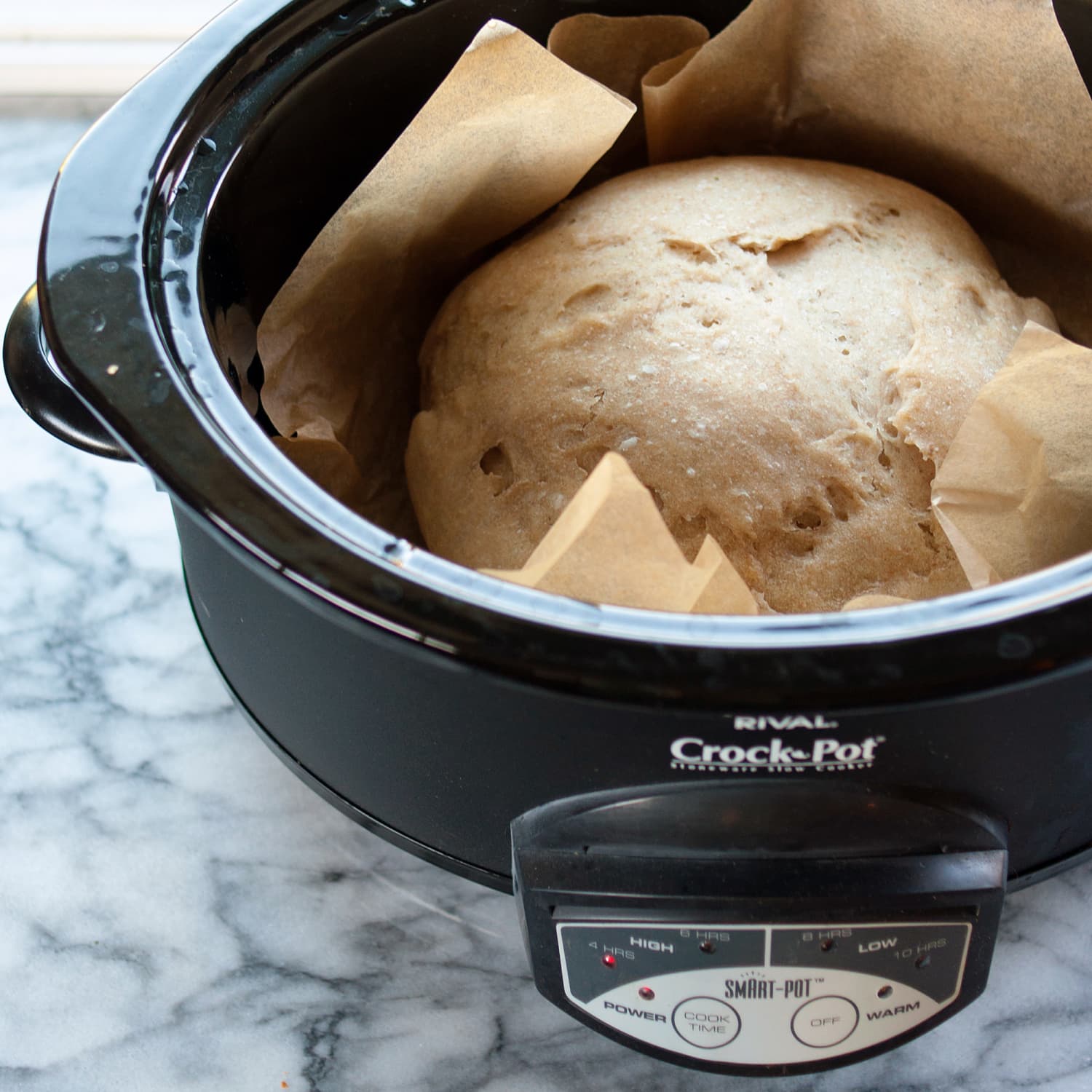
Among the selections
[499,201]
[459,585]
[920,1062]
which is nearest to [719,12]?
[499,201]

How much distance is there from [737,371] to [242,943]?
1.44ft

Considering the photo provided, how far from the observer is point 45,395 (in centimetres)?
66

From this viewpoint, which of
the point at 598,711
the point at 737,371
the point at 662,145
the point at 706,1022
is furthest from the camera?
the point at 662,145

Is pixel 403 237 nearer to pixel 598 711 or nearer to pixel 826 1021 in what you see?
pixel 598 711

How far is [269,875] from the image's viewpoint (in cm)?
79

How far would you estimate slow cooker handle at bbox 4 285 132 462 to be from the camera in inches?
26.0

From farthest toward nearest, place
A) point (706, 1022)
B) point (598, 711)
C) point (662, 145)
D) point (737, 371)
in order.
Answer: point (662, 145) < point (737, 371) < point (706, 1022) < point (598, 711)

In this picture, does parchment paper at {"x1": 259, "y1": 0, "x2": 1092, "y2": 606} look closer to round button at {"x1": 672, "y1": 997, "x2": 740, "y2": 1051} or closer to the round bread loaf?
the round bread loaf

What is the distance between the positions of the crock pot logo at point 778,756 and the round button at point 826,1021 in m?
0.15

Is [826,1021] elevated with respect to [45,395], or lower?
lower

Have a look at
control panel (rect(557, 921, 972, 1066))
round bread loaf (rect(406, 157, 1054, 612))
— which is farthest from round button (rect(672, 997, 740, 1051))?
round bread loaf (rect(406, 157, 1054, 612))

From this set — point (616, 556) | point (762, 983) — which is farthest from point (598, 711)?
point (762, 983)

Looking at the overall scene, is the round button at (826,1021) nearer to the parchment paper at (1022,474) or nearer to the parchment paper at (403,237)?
the parchment paper at (1022,474)

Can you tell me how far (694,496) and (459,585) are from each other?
24 cm
